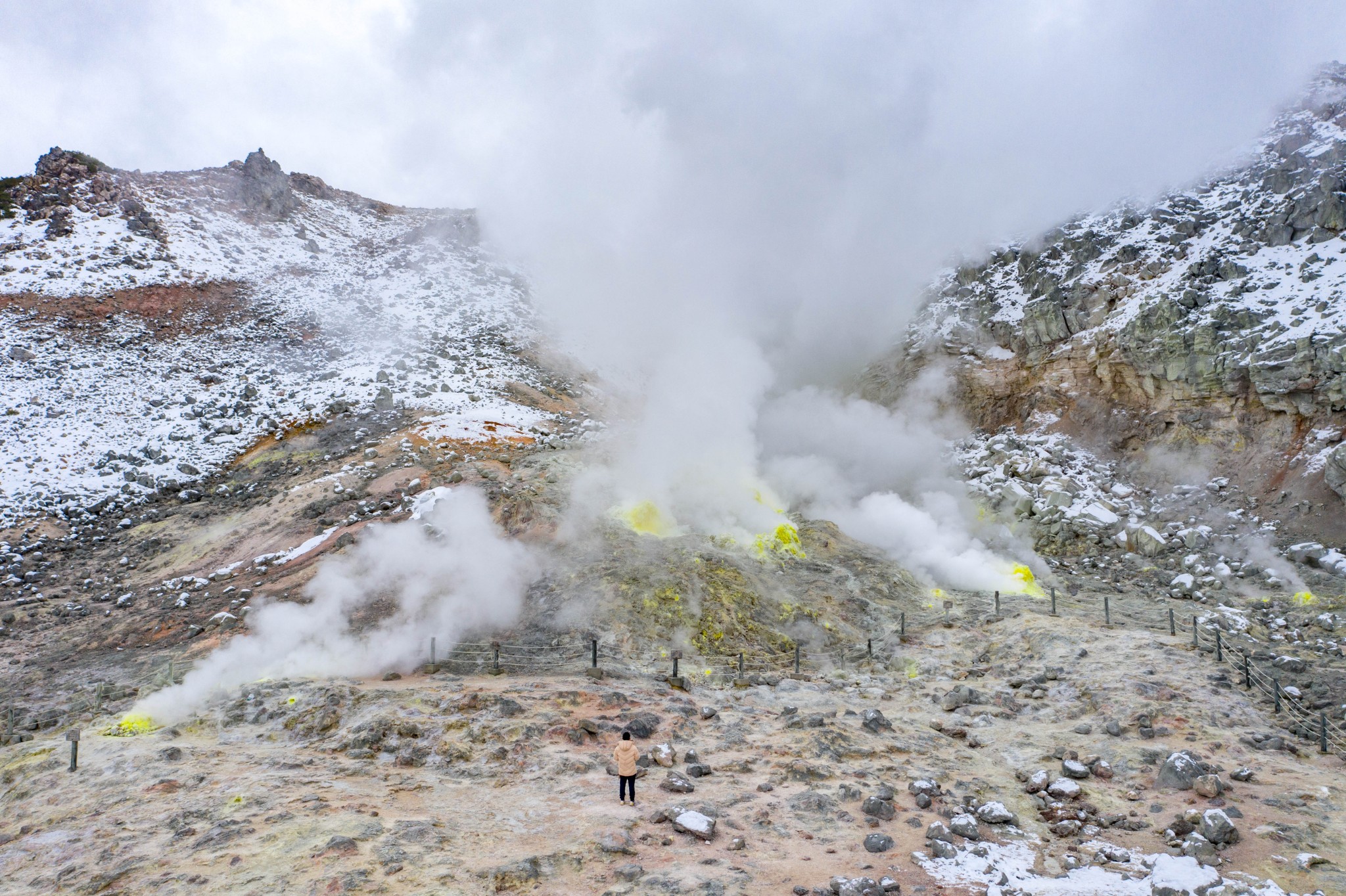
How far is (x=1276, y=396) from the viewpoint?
68.5 feet

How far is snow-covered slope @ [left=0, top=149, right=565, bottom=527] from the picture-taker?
76.0ft

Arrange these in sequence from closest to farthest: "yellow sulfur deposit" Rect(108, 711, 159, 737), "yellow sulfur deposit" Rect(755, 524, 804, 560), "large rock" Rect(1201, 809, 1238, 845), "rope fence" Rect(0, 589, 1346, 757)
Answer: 1. "large rock" Rect(1201, 809, 1238, 845)
2. "yellow sulfur deposit" Rect(108, 711, 159, 737)
3. "rope fence" Rect(0, 589, 1346, 757)
4. "yellow sulfur deposit" Rect(755, 524, 804, 560)

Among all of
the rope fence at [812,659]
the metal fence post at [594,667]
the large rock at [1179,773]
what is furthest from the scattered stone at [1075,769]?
the metal fence post at [594,667]

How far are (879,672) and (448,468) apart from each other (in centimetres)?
1294

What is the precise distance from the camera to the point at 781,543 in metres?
18.2

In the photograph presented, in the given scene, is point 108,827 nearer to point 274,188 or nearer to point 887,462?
point 887,462

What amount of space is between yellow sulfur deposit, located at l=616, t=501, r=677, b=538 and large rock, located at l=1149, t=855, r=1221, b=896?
11864 millimetres

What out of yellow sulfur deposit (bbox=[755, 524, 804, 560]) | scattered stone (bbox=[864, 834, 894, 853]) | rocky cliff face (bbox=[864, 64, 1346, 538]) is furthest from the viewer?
rocky cliff face (bbox=[864, 64, 1346, 538])

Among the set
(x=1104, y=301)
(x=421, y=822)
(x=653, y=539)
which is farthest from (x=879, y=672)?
(x=1104, y=301)

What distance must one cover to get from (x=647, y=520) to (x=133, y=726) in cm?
1071

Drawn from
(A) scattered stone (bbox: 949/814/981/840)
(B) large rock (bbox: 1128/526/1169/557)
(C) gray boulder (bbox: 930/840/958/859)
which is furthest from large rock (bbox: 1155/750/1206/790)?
(B) large rock (bbox: 1128/526/1169/557)

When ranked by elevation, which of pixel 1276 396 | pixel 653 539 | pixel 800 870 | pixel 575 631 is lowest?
pixel 800 870

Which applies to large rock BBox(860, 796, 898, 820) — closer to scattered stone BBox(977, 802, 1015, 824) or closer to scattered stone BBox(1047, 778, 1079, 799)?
scattered stone BBox(977, 802, 1015, 824)

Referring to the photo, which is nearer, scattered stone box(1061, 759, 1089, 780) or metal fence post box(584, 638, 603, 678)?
scattered stone box(1061, 759, 1089, 780)
